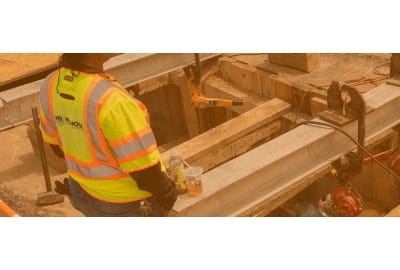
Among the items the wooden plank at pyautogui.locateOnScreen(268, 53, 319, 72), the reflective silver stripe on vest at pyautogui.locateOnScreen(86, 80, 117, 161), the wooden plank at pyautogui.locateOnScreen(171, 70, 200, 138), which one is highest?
the reflective silver stripe on vest at pyautogui.locateOnScreen(86, 80, 117, 161)

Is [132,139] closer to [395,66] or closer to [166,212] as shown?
[166,212]

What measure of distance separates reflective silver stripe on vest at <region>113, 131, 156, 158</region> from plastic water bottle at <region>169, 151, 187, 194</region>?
2.92 ft

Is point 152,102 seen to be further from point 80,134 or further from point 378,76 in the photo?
point 80,134

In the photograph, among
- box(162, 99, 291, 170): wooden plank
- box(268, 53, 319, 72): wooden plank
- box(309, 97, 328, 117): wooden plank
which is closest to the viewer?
box(162, 99, 291, 170): wooden plank

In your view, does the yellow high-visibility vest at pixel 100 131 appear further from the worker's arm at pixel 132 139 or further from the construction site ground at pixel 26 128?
the construction site ground at pixel 26 128

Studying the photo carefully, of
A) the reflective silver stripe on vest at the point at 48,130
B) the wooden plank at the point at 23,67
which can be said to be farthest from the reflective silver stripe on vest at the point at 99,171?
the wooden plank at the point at 23,67

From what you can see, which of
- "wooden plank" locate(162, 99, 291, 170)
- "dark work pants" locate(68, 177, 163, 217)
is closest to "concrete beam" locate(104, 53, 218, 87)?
"wooden plank" locate(162, 99, 291, 170)

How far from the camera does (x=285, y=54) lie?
351 inches

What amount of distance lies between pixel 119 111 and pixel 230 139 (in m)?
3.77

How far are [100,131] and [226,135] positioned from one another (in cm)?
362

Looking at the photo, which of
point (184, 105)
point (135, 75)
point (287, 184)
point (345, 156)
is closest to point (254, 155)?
point (287, 184)

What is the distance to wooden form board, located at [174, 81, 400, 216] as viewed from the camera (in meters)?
5.25

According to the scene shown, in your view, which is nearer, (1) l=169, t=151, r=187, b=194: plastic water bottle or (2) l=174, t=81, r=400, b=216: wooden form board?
(1) l=169, t=151, r=187, b=194: plastic water bottle

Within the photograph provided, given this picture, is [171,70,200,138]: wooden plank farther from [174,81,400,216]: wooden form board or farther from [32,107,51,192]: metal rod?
[174,81,400,216]: wooden form board
